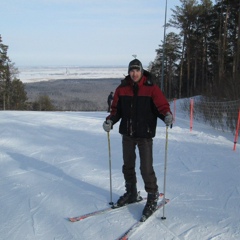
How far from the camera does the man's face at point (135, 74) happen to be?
13.0 feet

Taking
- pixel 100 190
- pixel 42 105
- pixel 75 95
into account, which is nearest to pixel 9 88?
pixel 42 105

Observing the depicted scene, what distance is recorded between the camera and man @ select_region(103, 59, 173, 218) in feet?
13.0

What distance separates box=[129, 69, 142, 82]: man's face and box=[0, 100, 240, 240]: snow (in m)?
1.76

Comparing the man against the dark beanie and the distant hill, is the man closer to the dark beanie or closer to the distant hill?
the dark beanie

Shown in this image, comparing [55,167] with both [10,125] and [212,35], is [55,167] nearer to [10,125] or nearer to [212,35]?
[10,125]

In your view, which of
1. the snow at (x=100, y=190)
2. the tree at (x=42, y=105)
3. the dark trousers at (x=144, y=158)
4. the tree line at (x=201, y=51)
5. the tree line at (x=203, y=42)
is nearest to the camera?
the snow at (x=100, y=190)

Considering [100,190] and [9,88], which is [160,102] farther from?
[9,88]

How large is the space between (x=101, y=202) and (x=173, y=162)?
2.92 m

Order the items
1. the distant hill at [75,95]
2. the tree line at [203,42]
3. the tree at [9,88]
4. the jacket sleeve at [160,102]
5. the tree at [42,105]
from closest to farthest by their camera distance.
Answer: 1. the jacket sleeve at [160,102]
2. the tree line at [203,42]
3. the tree at [9,88]
4. the tree at [42,105]
5. the distant hill at [75,95]

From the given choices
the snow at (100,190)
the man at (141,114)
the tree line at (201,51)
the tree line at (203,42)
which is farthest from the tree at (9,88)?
the man at (141,114)

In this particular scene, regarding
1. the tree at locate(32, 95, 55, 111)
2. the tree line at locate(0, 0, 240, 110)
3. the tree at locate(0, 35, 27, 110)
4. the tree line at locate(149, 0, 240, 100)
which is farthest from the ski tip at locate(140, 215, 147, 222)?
the tree at locate(32, 95, 55, 111)

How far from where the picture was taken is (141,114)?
159 inches

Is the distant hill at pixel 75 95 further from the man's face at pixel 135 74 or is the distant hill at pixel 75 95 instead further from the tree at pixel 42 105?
the man's face at pixel 135 74

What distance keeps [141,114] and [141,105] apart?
117 mm
